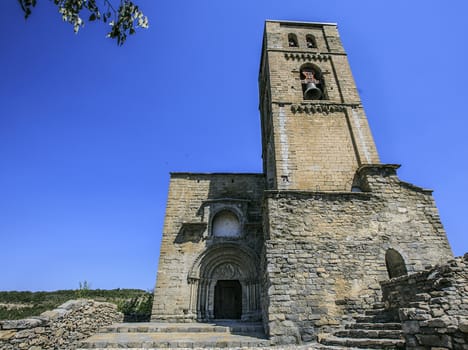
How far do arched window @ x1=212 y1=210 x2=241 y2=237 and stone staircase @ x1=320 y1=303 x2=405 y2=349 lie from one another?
19.4 feet

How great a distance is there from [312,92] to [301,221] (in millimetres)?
7185

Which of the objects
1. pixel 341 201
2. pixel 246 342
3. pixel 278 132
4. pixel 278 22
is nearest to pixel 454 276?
pixel 341 201

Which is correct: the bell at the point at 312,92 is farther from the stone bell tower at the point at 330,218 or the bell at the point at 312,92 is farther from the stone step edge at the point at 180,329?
the stone step edge at the point at 180,329

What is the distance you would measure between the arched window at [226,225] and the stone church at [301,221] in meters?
0.05

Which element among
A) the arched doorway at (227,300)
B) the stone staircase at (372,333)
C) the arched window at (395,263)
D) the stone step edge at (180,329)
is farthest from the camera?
the arched doorway at (227,300)

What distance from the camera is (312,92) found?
11.7 meters

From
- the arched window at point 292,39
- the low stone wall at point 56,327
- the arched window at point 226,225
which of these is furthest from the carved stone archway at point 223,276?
the arched window at point 292,39

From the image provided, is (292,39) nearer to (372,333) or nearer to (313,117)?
(313,117)

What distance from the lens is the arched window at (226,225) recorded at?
429 inches

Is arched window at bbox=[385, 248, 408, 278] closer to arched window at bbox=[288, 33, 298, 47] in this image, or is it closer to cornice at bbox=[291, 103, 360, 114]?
cornice at bbox=[291, 103, 360, 114]

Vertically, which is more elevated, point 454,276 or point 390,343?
point 454,276

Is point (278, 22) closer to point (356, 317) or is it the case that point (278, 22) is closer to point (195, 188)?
point (195, 188)

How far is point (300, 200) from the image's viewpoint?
7684 mm

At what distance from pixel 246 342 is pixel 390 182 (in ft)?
22.4
